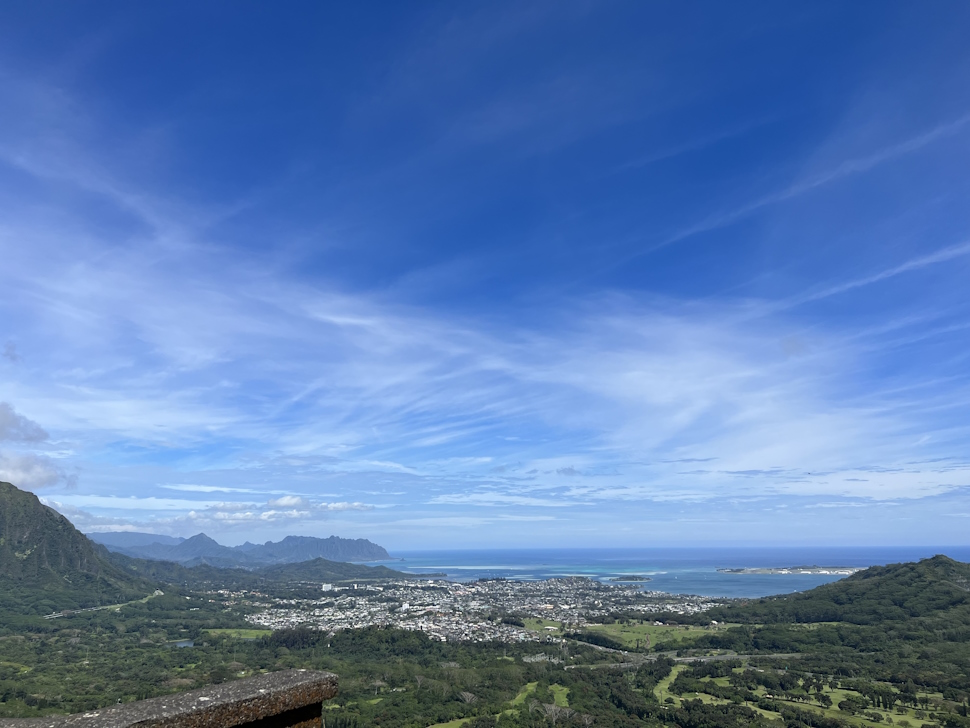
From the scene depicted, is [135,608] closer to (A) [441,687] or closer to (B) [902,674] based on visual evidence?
(A) [441,687]

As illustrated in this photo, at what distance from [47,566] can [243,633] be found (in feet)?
249

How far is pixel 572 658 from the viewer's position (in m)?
64.1

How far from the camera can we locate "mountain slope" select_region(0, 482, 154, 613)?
107875mm

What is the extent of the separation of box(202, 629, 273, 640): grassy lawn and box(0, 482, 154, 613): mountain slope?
41.0 meters

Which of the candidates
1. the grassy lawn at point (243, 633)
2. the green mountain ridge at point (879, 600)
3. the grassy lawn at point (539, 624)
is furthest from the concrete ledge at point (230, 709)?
the green mountain ridge at point (879, 600)

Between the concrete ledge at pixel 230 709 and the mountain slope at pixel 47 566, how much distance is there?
430 ft

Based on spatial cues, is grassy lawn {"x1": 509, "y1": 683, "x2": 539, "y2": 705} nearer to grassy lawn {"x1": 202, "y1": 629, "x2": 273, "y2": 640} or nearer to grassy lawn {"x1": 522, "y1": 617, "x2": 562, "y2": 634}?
grassy lawn {"x1": 522, "y1": 617, "x2": 562, "y2": 634}

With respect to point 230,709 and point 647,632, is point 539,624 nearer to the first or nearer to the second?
point 647,632

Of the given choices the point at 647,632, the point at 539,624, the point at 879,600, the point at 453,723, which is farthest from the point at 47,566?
the point at 879,600

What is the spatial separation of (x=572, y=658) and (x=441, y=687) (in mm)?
20524

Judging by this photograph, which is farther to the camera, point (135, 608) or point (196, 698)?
point (135, 608)

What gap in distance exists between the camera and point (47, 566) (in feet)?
412

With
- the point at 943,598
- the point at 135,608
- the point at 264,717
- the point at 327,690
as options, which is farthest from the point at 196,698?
the point at 135,608

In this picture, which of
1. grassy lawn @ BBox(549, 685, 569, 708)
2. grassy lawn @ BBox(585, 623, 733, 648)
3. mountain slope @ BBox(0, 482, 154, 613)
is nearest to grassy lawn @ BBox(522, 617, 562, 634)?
grassy lawn @ BBox(585, 623, 733, 648)
